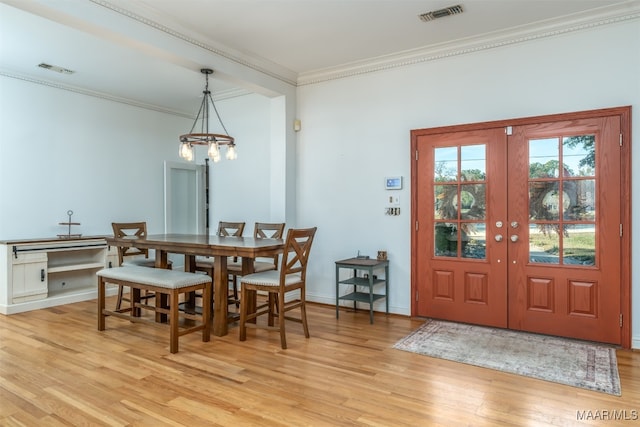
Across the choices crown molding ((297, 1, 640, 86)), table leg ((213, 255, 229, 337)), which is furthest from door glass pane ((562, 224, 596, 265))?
table leg ((213, 255, 229, 337))

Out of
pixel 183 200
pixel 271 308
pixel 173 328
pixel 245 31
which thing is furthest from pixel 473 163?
pixel 183 200

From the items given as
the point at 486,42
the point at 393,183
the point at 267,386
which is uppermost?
the point at 486,42

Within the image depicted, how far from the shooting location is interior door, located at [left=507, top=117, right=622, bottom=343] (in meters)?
3.54

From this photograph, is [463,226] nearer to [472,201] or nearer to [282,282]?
[472,201]

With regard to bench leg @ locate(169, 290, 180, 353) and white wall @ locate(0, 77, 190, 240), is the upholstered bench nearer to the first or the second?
bench leg @ locate(169, 290, 180, 353)

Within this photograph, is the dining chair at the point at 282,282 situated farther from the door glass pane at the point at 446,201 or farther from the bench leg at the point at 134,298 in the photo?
the door glass pane at the point at 446,201

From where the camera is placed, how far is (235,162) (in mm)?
5949

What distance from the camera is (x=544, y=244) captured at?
3826 millimetres

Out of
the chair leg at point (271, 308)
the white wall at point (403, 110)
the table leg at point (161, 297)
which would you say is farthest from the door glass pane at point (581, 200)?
the table leg at point (161, 297)

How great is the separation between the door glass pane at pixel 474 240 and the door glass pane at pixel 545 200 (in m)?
0.48

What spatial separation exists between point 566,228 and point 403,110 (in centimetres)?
203

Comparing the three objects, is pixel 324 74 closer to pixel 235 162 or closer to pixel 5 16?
pixel 235 162

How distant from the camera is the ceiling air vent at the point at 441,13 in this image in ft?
11.5

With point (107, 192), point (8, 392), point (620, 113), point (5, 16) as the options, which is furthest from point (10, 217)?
point (620, 113)
